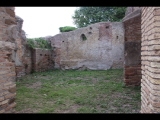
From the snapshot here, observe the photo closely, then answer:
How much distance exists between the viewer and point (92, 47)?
12203 millimetres

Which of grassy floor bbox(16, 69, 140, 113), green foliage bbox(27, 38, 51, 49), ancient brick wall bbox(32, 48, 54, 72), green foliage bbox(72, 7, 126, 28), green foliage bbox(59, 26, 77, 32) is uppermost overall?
green foliage bbox(72, 7, 126, 28)

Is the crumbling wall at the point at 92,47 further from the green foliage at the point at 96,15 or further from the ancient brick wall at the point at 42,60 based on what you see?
the green foliage at the point at 96,15

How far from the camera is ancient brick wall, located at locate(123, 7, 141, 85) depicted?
238 inches

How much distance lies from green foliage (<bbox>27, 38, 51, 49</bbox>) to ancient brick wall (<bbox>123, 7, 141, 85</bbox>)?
21.5 ft

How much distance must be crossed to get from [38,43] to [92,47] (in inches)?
143

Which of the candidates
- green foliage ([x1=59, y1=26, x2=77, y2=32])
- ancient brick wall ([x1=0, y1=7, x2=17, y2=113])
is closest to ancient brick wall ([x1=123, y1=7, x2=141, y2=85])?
ancient brick wall ([x1=0, y1=7, x2=17, y2=113])

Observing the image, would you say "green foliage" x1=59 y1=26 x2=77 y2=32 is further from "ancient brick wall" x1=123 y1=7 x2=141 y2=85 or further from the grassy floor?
the grassy floor

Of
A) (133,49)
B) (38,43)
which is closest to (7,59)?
(133,49)

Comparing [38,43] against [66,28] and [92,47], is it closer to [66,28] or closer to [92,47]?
[66,28]
